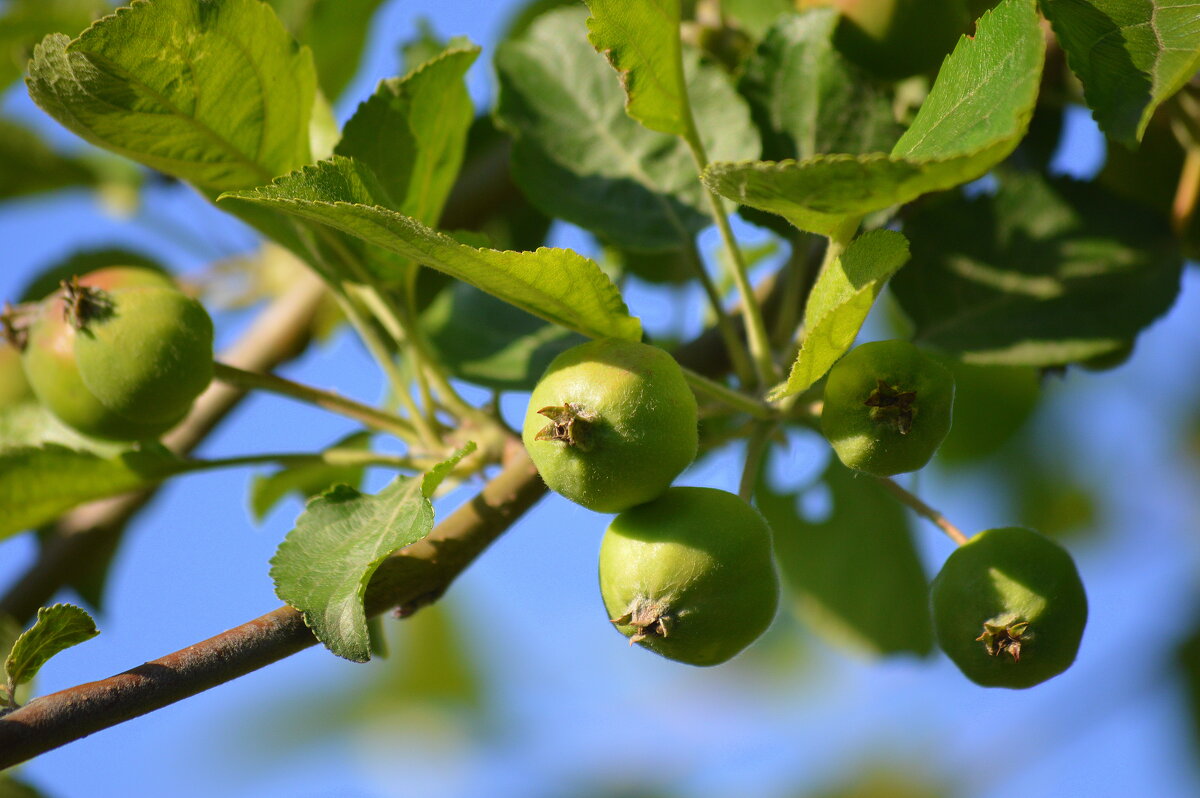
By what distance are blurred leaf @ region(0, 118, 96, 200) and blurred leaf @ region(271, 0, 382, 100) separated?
104 cm

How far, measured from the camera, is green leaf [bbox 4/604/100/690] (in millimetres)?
1023

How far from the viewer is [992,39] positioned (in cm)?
92

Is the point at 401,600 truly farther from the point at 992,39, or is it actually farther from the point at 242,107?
the point at 992,39

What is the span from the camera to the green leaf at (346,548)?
1.00m

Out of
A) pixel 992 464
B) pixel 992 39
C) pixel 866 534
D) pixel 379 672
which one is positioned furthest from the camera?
pixel 379 672

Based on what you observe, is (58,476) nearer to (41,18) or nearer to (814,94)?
(814,94)

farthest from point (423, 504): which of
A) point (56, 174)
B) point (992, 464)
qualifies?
point (56, 174)

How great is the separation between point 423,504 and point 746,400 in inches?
14.7

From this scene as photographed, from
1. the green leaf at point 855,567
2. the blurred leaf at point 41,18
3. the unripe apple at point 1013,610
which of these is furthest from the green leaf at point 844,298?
the blurred leaf at point 41,18

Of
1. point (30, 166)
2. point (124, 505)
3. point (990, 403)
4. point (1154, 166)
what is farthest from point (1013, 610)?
point (30, 166)

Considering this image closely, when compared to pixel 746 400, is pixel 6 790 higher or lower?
higher

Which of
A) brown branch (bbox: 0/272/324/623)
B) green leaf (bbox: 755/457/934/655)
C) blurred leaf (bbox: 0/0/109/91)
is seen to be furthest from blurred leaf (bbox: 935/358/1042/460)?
blurred leaf (bbox: 0/0/109/91)

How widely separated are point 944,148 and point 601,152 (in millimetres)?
767

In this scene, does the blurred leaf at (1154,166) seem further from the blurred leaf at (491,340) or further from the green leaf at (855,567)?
the blurred leaf at (491,340)
